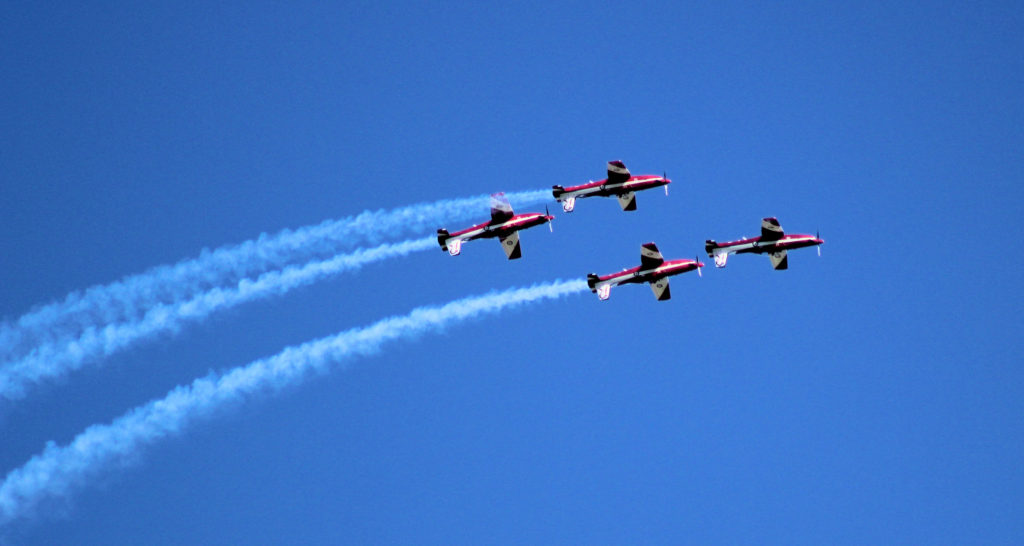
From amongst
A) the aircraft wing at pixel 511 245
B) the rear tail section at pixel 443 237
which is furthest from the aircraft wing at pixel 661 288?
the rear tail section at pixel 443 237

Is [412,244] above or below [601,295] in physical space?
above

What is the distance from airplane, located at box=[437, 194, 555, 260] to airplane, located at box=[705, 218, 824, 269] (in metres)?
11.9

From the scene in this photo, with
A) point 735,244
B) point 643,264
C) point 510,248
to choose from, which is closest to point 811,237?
point 735,244

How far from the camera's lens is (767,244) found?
371 feet

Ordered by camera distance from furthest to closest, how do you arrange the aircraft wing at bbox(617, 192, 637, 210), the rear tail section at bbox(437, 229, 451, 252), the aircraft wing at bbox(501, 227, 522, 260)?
the aircraft wing at bbox(617, 192, 637, 210) → the aircraft wing at bbox(501, 227, 522, 260) → the rear tail section at bbox(437, 229, 451, 252)

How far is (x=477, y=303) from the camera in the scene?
113000 mm

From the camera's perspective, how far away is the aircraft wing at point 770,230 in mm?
112812

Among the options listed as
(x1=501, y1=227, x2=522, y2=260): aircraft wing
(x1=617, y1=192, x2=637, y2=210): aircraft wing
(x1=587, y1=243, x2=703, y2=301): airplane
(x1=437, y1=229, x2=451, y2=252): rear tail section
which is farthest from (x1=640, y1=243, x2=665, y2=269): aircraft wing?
(x1=437, y1=229, x2=451, y2=252): rear tail section

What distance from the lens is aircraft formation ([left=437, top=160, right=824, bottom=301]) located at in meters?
109

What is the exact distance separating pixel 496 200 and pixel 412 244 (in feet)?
21.3

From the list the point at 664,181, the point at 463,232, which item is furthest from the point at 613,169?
the point at 463,232

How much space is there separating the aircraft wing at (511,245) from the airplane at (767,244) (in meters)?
13.1

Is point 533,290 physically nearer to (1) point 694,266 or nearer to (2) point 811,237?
(1) point 694,266

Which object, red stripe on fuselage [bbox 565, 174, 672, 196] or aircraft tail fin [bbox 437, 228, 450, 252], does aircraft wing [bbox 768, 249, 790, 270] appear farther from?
aircraft tail fin [bbox 437, 228, 450, 252]
